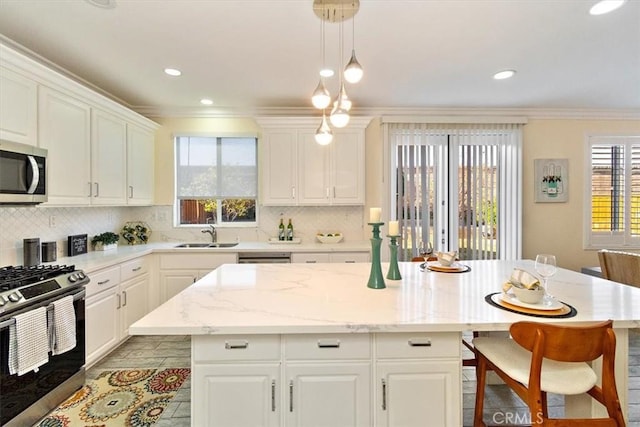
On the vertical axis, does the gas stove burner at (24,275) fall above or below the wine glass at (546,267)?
below

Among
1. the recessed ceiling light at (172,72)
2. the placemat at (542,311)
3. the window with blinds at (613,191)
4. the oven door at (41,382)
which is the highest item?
the recessed ceiling light at (172,72)

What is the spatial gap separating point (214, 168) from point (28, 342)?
8.74 feet

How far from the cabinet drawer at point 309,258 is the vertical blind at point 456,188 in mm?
1179

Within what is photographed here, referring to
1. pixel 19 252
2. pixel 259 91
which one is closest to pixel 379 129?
pixel 259 91

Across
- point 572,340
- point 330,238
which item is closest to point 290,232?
point 330,238

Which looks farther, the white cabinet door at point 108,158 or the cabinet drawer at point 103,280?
the white cabinet door at point 108,158

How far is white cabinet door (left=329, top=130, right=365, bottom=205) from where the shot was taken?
12.4ft

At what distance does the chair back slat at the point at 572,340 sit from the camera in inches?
44.9

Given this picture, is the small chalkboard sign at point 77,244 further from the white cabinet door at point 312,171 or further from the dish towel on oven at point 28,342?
the white cabinet door at point 312,171

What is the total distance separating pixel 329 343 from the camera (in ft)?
4.43

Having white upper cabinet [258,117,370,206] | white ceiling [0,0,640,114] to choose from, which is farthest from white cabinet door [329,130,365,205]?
white ceiling [0,0,640,114]

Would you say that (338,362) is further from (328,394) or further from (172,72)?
(172,72)

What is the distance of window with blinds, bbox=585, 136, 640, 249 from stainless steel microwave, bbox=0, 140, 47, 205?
239 inches

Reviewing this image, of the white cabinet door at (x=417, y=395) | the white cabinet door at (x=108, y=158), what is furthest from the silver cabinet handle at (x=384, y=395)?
the white cabinet door at (x=108, y=158)
